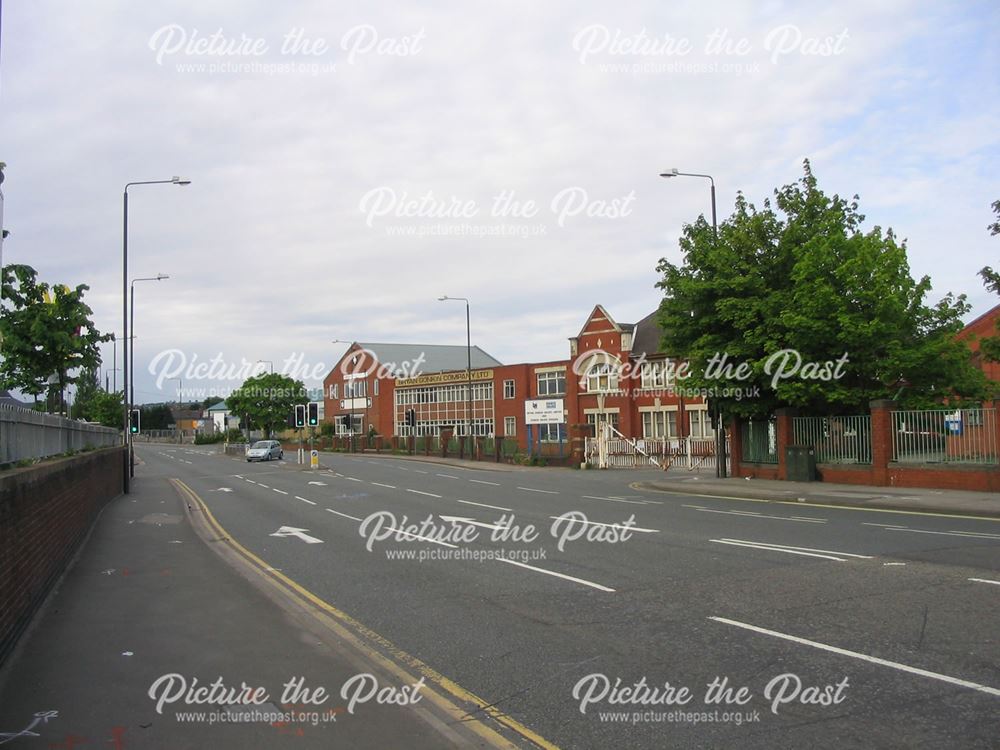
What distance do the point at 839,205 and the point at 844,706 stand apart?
84.4 ft

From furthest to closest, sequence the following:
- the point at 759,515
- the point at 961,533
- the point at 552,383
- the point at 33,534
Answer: the point at 552,383 → the point at 759,515 → the point at 961,533 → the point at 33,534

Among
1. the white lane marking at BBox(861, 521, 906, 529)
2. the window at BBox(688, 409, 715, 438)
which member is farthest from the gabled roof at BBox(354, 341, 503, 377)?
the white lane marking at BBox(861, 521, 906, 529)

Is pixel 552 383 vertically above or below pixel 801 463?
above

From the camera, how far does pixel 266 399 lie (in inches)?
4104

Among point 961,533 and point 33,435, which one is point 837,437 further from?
point 33,435

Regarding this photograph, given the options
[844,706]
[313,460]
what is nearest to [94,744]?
[844,706]

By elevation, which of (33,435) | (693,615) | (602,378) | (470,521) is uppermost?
(602,378)

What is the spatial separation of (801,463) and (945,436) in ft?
16.7

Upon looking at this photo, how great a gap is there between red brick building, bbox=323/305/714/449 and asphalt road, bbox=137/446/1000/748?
102 ft

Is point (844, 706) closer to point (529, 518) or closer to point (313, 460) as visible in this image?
point (529, 518)

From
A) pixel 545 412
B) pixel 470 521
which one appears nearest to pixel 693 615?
pixel 470 521

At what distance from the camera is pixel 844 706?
599 cm

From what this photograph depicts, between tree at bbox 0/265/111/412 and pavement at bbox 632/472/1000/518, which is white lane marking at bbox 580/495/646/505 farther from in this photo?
tree at bbox 0/265/111/412

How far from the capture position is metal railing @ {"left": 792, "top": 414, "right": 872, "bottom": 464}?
25344mm
